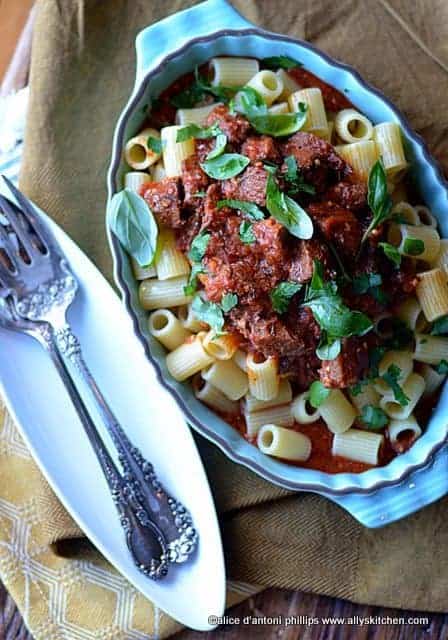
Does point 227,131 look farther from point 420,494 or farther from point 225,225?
point 420,494

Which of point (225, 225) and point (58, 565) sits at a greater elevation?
point (225, 225)

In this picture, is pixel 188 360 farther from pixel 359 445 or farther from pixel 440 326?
pixel 440 326

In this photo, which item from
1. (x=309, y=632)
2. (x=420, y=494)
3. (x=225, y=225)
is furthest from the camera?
(x=309, y=632)

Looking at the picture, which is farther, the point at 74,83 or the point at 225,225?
the point at 74,83

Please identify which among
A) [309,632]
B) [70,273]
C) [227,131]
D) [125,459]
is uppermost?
[227,131]

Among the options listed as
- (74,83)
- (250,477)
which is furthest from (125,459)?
(74,83)
